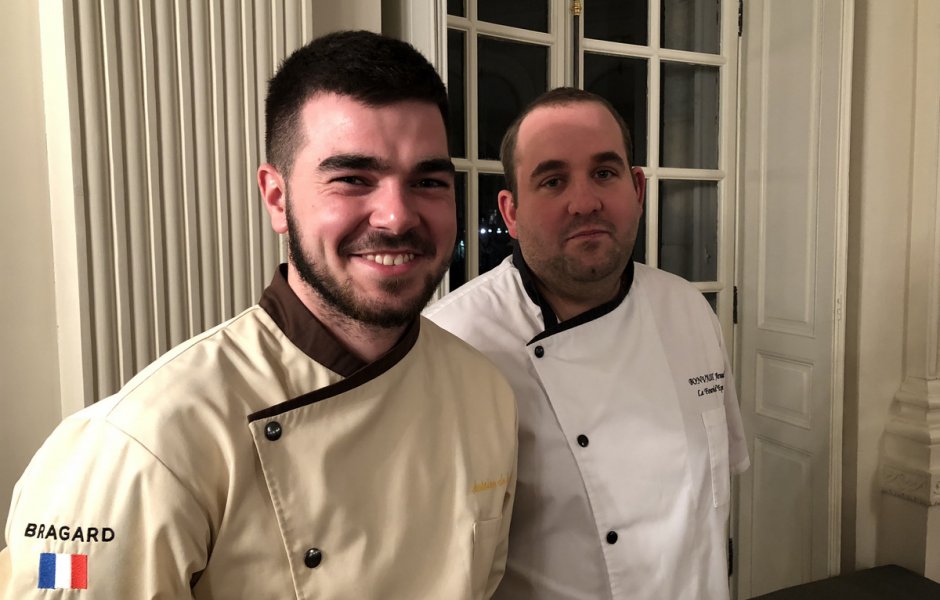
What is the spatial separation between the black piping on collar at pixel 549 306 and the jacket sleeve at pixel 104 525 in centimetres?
74

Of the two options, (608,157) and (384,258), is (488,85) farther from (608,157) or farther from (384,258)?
(384,258)

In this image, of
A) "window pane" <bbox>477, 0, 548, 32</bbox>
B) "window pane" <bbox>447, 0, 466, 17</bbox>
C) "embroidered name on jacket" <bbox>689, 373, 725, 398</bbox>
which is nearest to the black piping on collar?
"embroidered name on jacket" <bbox>689, 373, 725, 398</bbox>

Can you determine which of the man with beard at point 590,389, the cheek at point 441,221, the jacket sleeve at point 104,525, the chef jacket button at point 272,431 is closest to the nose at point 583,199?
the man with beard at point 590,389

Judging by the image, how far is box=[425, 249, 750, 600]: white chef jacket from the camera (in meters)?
1.26

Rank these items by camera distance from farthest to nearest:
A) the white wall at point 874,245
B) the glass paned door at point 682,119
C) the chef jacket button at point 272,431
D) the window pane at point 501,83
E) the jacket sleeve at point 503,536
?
1. the glass paned door at point 682,119
2. the white wall at point 874,245
3. the window pane at point 501,83
4. the jacket sleeve at point 503,536
5. the chef jacket button at point 272,431

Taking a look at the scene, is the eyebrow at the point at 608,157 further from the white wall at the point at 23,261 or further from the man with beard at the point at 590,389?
the white wall at the point at 23,261

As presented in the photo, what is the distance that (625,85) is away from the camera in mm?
2615

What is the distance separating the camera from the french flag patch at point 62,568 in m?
0.71

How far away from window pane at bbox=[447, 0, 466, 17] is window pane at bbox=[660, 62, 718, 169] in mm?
978

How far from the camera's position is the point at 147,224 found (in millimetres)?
1246

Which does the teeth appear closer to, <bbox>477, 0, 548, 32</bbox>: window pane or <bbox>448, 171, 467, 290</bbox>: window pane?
<bbox>448, 171, 467, 290</bbox>: window pane

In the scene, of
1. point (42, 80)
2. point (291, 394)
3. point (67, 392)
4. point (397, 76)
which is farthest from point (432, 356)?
point (42, 80)

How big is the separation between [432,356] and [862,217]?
2015mm

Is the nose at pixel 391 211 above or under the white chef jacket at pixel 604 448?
above
